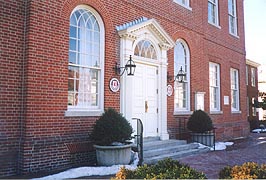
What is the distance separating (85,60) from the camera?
8.51 m

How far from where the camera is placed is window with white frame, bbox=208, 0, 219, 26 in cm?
1525

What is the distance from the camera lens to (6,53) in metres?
6.92

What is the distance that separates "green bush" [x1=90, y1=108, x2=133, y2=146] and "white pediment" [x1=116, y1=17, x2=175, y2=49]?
9.87 ft

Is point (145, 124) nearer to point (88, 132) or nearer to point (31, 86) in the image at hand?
point (88, 132)

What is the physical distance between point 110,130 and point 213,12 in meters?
10.6

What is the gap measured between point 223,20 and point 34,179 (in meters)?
13.3

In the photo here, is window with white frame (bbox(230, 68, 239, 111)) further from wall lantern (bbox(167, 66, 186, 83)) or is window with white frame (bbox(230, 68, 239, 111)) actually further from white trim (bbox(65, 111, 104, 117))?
white trim (bbox(65, 111, 104, 117))

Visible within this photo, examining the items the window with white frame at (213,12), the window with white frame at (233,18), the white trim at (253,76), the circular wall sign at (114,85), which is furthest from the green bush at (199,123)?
the white trim at (253,76)

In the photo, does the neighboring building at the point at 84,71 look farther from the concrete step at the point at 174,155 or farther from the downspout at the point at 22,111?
the concrete step at the point at 174,155

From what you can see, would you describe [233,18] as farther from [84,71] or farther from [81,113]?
[81,113]

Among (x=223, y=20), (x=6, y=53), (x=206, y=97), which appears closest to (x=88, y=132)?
(x=6, y=53)

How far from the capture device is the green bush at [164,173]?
3705mm

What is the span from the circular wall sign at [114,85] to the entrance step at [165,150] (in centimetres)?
195

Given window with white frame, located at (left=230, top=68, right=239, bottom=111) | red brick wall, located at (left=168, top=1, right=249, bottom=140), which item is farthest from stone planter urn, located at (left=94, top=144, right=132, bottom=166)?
window with white frame, located at (left=230, top=68, right=239, bottom=111)
